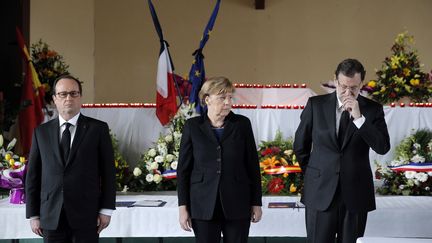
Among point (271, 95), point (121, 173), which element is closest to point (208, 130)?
point (121, 173)

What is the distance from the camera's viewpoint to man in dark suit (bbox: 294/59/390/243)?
3.42 meters

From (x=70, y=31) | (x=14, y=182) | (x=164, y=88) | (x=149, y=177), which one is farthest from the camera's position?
(x=70, y=31)

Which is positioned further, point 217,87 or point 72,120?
point 72,120

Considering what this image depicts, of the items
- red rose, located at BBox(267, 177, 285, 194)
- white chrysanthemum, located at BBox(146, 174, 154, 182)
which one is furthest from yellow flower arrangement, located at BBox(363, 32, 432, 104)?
white chrysanthemum, located at BBox(146, 174, 154, 182)

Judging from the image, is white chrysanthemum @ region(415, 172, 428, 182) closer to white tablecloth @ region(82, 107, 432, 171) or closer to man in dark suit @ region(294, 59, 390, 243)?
white tablecloth @ region(82, 107, 432, 171)

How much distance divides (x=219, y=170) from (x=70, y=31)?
8564mm

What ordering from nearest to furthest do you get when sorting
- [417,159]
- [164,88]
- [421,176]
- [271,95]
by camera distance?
[421,176] → [417,159] → [164,88] → [271,95]

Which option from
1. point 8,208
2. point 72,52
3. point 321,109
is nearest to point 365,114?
point 321,109

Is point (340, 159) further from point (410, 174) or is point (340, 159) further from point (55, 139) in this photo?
point (410, 174)

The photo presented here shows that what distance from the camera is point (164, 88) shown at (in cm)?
654

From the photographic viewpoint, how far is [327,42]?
40.5 feet

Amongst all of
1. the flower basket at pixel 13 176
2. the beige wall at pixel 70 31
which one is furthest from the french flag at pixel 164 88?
the beige wall at pixel 70 31

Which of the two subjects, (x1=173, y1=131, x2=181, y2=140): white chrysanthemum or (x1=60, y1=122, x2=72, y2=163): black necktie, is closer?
(x1=60, y1=122, x2=72, y2=163): black necktie

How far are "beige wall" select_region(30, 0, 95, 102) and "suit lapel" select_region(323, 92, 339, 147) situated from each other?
26.8ft
